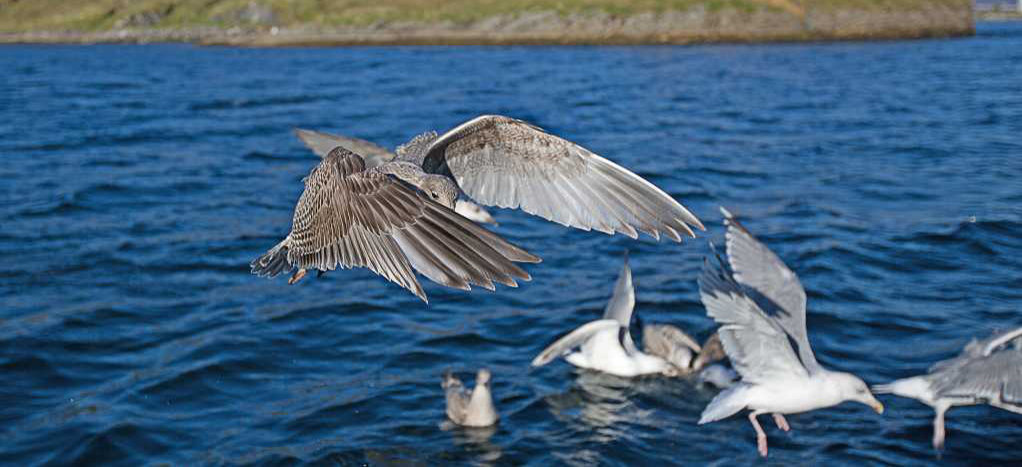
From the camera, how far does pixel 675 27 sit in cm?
5094

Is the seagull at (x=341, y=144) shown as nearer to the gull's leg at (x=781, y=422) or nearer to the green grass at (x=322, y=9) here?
the gull's leg at (x=781, y=422)

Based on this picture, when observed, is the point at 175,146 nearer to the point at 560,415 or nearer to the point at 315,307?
the point at 315,307

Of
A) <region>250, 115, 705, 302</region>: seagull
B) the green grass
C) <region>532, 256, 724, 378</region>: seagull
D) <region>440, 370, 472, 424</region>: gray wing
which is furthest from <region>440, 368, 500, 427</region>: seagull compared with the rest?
the green grass

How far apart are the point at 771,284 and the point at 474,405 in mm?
2496

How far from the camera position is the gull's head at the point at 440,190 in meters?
4.58

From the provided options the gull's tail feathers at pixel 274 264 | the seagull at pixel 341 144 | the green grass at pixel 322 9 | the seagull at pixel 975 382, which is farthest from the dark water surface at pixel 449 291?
the green grass at pixel 322 9

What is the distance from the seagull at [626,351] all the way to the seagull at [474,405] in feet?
2.71

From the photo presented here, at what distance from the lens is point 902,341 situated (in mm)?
10141

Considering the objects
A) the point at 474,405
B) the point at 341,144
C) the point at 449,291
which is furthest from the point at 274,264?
the point at 449,291

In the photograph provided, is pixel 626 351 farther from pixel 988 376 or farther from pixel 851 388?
pixel 988 376

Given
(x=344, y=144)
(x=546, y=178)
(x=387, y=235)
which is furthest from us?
(x=344, y=144)

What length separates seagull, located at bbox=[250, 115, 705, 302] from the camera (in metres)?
3.71

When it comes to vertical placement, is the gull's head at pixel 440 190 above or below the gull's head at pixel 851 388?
above

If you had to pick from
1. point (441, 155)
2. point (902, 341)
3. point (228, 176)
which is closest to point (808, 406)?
point (902, 341)
